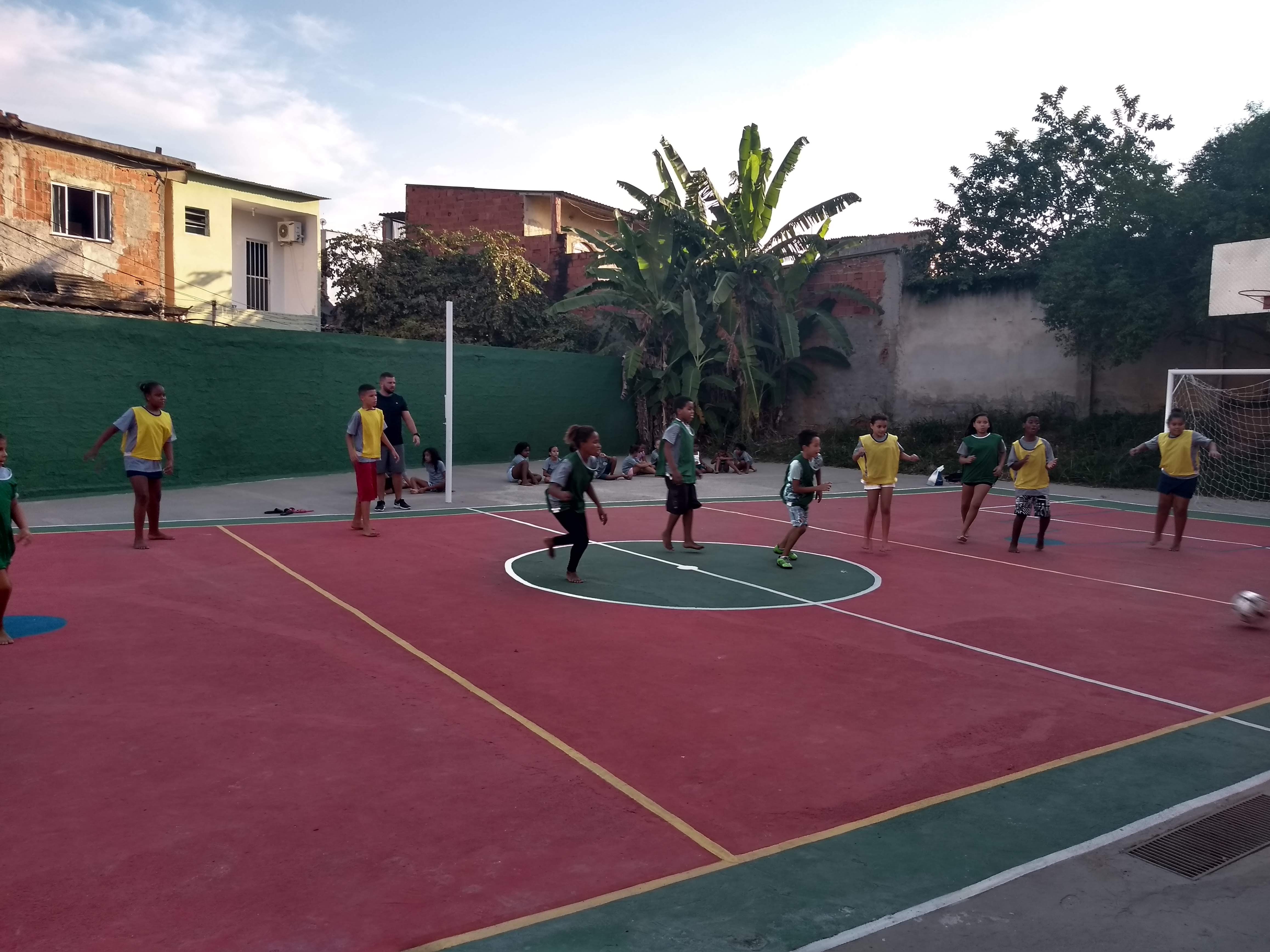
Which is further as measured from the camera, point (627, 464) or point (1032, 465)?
point (627, 464)

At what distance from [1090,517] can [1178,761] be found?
11.6 m

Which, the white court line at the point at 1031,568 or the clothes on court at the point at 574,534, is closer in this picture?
the clothes on court at the point at 574,534

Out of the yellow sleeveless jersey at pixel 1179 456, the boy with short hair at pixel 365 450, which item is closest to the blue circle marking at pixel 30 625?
the boy with short hair at pixel 365 450

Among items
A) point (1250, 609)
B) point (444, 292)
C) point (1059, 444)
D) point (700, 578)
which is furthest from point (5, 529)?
point (444, 292)

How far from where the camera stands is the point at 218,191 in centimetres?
2858

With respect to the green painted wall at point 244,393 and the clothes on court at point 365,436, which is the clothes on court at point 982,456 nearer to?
the clothes on court at point 365,436

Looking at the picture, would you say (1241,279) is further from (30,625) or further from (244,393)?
(30,625)

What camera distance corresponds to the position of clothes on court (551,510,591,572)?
31.2 ft

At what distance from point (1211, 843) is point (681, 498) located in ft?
24.3

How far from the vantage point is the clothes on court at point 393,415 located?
14.9 meters

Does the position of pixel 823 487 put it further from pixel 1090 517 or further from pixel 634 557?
pixel 1090 517

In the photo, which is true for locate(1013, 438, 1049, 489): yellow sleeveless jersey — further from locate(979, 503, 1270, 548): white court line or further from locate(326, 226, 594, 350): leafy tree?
locate(326, 226, 594, 350): leafy tree

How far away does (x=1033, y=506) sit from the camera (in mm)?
12211

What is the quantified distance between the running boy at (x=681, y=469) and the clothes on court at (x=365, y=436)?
3615 mm
